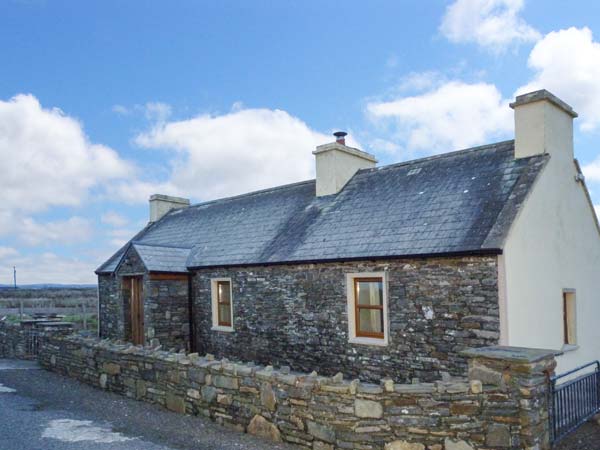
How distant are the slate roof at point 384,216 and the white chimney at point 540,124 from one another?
329 millimetres

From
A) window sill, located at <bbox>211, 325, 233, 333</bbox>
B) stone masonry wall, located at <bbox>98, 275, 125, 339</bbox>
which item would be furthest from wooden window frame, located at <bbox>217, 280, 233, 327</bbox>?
stone masonry wall, located at <bbox>98, 275, 125, 339</bbox>

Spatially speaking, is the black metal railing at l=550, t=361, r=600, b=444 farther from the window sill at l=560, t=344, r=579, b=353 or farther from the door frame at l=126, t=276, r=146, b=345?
the door frame at l=126, t=276, r=146, b=345

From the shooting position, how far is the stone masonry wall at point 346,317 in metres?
9.35

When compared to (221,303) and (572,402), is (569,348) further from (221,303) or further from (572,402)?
(221,303)

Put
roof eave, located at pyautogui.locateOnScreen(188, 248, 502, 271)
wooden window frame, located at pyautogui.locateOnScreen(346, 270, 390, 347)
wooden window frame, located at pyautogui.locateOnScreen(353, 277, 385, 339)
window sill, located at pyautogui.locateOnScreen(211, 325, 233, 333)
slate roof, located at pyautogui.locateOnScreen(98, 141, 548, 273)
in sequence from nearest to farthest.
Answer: roof eave, located at pyautogui.locateOnScreen(188, 248, 502, 271), slate roof, located at pyautogui.locateOnScreen(98, 141, 548, 273), wooden window frame, located at pyautogui.locateOnScreen(346, 270, 390, 347), wooden window frame, located at pyautogui.locateOnScreen(353, 277, 385, 339), window sill, located at pyautogui.locateOnScreen(211, 325, 233, 333)

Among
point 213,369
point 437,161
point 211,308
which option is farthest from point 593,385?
point 211,308

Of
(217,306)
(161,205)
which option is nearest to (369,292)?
(217,306)

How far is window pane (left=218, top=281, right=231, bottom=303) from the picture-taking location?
566 inches

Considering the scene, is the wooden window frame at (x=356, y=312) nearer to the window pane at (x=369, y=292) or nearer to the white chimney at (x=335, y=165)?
the window pane at (x=369, y=292)

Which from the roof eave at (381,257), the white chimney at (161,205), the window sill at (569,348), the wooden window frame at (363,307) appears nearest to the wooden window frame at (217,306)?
the roof eave at (381,257)

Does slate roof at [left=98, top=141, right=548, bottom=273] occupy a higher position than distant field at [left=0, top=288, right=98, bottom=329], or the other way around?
slate roof at [left=98, top=141, right=548, bottom=273]

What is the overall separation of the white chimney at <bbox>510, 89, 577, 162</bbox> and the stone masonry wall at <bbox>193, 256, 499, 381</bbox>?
3.36 metres

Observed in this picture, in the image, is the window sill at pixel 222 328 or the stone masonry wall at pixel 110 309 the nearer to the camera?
the window sill at pixel 222 328

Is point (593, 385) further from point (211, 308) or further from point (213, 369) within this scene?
point (211, 308)
